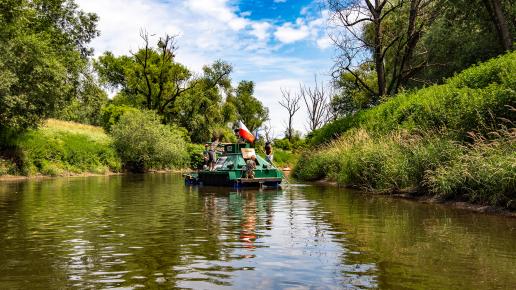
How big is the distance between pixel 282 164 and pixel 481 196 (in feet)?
179

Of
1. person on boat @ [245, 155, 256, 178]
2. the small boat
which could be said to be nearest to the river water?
person on boat @ [245, 155, 256, 178]

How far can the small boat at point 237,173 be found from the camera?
23234 millimetres

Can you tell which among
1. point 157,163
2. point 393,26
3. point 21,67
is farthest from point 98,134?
point 393,26

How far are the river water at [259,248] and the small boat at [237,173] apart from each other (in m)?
9.13

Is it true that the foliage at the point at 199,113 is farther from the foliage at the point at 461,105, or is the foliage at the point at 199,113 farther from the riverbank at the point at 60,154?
the foliage at the point at 461,105

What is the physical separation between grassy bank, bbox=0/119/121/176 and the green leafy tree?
47.8 meters

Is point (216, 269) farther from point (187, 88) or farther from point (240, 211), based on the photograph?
point (187, 88)

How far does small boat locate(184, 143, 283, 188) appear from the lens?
2323cm

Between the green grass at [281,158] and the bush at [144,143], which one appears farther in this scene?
the green grass at [281,158]

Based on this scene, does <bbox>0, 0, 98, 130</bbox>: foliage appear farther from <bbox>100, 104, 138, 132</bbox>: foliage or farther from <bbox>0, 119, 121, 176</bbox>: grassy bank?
<bbox>100, 104, 138, 132</bbox>: foliage

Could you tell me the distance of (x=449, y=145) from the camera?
1523cm

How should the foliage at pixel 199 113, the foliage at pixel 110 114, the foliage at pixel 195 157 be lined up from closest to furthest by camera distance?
1. the foliage at pixel 195 157
2. the foliage at pixel 110 114
3. the foliage at pixel 199 113

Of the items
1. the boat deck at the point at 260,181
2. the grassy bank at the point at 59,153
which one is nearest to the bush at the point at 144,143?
the grassy bank at the point at 59,153

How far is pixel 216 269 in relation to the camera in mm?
6535
